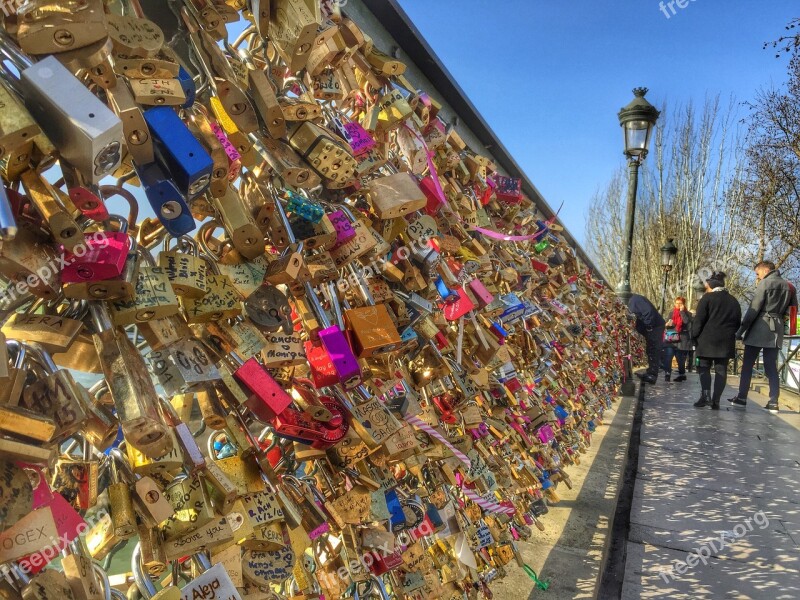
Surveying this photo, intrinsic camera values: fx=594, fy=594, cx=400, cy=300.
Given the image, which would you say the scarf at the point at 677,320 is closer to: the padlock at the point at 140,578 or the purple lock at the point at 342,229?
the purple lock at the point at 342,229

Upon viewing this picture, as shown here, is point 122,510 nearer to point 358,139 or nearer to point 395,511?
point 395,511

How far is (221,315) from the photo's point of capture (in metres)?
0.83

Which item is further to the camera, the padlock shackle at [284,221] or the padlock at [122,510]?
the padlock shackle at [284,221]

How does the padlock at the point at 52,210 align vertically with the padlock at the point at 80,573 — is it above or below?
above

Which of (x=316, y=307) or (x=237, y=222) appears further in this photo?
(x=316, y=307)

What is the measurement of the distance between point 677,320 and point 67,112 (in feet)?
40.5

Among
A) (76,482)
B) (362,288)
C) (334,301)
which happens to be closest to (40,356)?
(76,482)

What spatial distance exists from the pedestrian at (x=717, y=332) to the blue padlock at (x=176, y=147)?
7.57m

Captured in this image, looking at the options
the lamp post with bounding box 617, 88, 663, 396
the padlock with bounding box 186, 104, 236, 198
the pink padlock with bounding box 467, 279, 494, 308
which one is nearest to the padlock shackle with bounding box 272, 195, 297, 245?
the padlock with bounding box 186, 104, 236, 198

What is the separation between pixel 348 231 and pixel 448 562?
0.98 meters

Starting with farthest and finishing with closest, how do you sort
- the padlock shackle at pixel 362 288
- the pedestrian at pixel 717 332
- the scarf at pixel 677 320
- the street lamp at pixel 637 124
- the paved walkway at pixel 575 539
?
the scarf at pixel 677 320, the street lamp at pixel 637 124, the pedestrian at pixel 717 332, the paved walkway at pixel 575 539, the padlock shackle at pixel 362 288

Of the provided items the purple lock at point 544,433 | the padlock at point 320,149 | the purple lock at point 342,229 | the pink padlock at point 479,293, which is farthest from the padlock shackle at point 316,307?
the purple lock at point 544,433

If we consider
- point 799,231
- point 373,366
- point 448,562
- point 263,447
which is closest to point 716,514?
point 448,562
